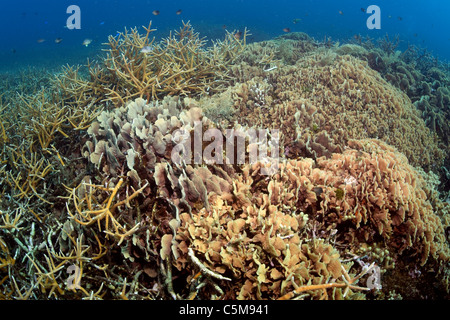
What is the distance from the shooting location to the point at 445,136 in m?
5.43

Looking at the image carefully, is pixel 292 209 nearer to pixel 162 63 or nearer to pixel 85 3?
pixel 162 63

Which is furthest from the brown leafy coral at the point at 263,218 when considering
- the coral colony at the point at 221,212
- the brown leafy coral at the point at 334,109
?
the brown leafy coral at the point at 334,109

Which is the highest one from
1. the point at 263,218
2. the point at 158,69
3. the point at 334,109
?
the point at 158,69

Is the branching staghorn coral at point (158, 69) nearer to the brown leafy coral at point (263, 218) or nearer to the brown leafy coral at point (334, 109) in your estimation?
the brown leafy coral at point (334, 109)

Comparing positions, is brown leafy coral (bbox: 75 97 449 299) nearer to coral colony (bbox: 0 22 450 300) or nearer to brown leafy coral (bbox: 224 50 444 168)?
coral colony (bbox: 0 22 450 300)

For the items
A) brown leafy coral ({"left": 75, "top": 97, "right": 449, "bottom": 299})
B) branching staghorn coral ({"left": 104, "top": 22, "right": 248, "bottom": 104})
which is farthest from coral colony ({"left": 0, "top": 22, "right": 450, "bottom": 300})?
branching staghorn coral ({"left": 104, "top": 22, "right": 248, "bottom": 104})

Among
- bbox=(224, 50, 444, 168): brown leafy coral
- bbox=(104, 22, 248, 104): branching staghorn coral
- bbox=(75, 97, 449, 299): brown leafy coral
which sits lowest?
bbox=(75, 97, 449, 299): brown leafy coral

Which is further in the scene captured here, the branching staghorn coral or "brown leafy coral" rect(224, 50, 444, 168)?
the branching staghorn coral

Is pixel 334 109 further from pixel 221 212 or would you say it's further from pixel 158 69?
pixel 158 69

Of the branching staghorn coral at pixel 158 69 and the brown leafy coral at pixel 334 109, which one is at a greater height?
the branching staghorn coral at pixel 158 69

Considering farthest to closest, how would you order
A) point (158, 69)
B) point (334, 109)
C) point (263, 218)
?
1. point (158, 69)
2. point (334, 109)
3. point (263, 218)

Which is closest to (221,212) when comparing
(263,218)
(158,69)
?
(263,218)

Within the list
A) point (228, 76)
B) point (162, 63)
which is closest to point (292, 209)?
point (228, 76)

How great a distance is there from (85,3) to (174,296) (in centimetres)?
13665
